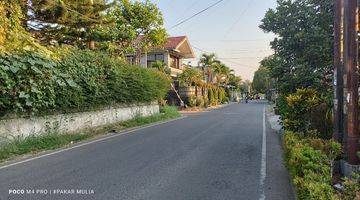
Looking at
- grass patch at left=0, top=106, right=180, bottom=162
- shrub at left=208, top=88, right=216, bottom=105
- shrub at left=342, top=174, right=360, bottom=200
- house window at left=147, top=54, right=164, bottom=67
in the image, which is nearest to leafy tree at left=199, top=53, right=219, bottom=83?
shrub at left=208, top=88, right=216, bottom=105

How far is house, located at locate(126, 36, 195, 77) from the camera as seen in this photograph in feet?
133

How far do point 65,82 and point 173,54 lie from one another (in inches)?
1241

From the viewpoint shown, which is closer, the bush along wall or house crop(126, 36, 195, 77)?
the bush along wall

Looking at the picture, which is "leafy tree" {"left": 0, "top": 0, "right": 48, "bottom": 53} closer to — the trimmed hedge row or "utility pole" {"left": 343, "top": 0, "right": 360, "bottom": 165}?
the trimmed hedge row

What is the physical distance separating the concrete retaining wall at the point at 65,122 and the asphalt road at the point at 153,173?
5.47ft

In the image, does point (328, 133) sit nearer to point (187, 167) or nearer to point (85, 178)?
point (187, 167)

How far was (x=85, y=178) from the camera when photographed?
22.7ft

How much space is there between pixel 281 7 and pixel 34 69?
870 cm

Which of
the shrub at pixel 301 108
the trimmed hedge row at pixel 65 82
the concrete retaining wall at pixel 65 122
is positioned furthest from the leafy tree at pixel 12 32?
the shrub at pixel 301 108

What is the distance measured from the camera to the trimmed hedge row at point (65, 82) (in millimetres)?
10234

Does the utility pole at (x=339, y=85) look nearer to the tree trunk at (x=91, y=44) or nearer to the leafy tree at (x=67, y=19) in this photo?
the leafy tree at (x=67, y=19)

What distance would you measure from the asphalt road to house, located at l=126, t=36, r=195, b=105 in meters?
27.3

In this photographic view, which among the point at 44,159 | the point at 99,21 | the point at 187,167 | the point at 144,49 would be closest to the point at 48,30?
the point at 99,21

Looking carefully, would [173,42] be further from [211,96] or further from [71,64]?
[71,64]
